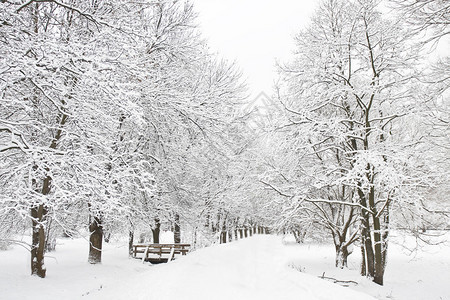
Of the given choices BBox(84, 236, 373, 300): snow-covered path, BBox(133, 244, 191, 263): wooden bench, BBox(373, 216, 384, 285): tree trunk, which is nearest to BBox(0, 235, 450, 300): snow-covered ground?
BBox(84, 236, 373, 300): snow-covered path

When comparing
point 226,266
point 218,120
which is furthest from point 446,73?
point 226,266

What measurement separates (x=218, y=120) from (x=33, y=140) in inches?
229

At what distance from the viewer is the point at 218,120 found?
905cm

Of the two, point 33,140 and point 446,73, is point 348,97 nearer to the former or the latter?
point 446,73

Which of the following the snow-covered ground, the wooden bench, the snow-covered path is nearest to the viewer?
the snow-covered path

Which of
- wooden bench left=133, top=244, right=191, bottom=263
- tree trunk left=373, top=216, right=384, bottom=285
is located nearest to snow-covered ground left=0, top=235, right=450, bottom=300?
tree trunk left=373, top=216, right=384, bottom=285

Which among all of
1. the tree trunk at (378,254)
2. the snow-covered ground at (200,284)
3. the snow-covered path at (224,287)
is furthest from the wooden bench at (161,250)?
the tree trunk at (378,254)

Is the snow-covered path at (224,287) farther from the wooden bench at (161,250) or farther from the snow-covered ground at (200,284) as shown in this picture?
the wooden bench at (161,250)

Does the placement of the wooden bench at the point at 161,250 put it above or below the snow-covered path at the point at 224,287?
below

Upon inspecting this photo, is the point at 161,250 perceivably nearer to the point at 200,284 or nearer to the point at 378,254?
the point at 378,254

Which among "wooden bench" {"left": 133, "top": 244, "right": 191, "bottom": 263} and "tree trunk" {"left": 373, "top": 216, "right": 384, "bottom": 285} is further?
"wooden bench" {"left": 133, "top": 244, "right": 191, "bottom": 263}

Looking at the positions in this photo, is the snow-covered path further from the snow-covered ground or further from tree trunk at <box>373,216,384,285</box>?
tree trunk at <box>373,216,384,285</box>

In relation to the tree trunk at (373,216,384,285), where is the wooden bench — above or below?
below

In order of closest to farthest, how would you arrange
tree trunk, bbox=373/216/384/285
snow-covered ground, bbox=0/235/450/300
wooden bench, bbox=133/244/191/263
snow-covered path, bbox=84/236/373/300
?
snow-covered path, bbox=84/236/373/300 < snow-covered ground, bbox=0/235/450/300 < tree trunk, bbox=373/216/384/285 < wooden bench, bbox=133/244/191/263
